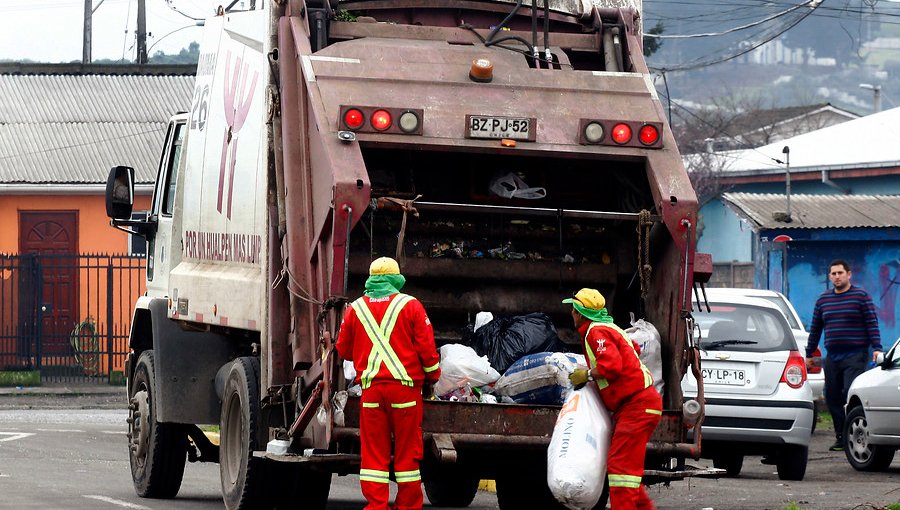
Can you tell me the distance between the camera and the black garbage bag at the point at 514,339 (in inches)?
338

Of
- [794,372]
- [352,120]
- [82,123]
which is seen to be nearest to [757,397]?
[794,372]

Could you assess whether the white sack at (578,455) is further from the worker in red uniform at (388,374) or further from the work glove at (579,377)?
the worker in red uniform at (388,374)

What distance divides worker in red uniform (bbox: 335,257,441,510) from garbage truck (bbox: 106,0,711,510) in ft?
0.40

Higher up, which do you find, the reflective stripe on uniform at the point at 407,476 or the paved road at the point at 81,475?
the reflective stripe on uniform at the point at 407,476

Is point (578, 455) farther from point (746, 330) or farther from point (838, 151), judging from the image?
point (838, 151)

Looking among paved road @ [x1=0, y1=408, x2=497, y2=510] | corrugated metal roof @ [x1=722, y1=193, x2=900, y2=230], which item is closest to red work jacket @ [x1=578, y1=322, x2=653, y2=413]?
paved road @ [x1=0, y1=408, x2=497, y2=510]

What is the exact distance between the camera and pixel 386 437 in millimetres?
7891

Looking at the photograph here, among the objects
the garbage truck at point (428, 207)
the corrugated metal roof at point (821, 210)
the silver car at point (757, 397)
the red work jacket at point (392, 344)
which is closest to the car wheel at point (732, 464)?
the silver car at point (757, 397)

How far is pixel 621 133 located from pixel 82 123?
21729 mm

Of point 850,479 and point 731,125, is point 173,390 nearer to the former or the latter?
point 850,479

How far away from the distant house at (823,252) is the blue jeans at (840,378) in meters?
7.82

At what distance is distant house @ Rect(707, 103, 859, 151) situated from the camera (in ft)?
219

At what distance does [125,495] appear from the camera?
11094 millimetres

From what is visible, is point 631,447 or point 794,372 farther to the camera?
point 794,372
